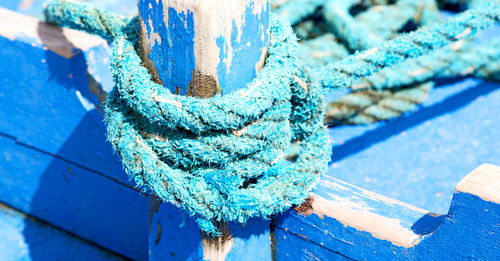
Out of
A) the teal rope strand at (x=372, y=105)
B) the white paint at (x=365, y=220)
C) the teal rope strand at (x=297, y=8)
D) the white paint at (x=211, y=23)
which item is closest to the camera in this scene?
the white paint at (x=211, y=23)

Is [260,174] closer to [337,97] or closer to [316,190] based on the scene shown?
[316,190]

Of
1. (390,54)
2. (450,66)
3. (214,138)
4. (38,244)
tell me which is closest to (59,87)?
(38,244)

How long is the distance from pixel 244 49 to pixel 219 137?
0.14 m

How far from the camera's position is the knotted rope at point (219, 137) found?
0.75m

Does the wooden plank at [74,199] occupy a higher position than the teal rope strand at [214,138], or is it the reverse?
the teal rope strand at [214,138]

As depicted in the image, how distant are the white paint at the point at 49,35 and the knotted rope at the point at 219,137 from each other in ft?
1.32

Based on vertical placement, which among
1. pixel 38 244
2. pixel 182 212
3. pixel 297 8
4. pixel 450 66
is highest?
pixel 297 8

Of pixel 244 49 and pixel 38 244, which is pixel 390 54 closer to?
pixel 244 49

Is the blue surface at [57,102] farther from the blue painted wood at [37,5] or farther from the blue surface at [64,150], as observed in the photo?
the blue painted wood at [37,5]

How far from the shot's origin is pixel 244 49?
773 mm

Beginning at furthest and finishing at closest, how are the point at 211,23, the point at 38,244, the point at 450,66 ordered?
the point at 450,66
the point at 38,244
the point at 211,23

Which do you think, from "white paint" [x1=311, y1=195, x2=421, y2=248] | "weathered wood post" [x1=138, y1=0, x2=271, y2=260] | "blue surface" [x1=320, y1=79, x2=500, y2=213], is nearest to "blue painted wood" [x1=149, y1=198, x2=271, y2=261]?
"weathered wood post" [x1=138, y1=0, x2=271, y2=260]

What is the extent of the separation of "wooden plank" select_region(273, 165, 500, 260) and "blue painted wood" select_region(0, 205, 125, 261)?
66 centimetres

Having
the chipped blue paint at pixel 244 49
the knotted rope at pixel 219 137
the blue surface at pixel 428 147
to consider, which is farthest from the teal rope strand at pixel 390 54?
the blue surface at pixel 428 147
